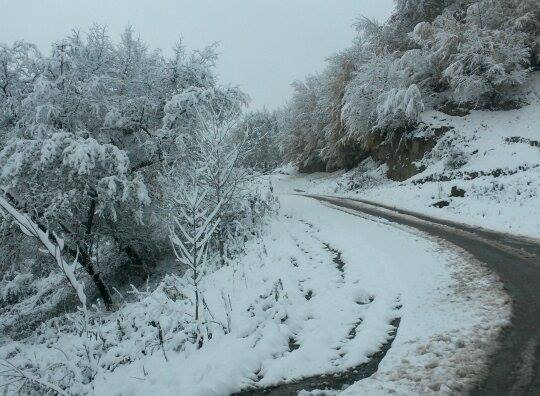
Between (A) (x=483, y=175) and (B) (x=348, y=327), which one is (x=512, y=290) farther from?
(A) (x=483, y=175)

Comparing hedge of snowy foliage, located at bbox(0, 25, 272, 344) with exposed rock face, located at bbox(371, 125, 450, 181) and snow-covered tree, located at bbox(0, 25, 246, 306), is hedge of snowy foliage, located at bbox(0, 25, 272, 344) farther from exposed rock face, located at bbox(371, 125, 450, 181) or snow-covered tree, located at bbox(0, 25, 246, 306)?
exposed rock face, located at bbox(371, 125, 450, 181)

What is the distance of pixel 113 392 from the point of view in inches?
204

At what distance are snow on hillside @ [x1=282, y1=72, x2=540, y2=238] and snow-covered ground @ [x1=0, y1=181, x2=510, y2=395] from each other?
5.31 metres

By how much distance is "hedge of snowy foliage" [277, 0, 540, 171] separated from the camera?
2291 cm

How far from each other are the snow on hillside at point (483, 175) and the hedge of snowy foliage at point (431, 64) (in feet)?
4.79

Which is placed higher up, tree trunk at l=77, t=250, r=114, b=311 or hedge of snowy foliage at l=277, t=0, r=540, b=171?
hedge of snowy foliage at l=277, t=0, r=540, b=171

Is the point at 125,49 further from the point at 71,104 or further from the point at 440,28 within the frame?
the point at 440,28

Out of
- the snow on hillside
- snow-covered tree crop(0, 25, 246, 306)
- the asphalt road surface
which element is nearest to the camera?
the asphalt road surface

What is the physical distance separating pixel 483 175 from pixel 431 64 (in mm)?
10377

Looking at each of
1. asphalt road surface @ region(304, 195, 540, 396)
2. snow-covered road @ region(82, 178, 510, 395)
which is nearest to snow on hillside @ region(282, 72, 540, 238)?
asphalt road surface @ region(304, 195, 540, 396)

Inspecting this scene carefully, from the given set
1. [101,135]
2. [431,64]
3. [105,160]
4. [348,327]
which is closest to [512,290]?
[348,327]

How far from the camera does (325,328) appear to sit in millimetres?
6117

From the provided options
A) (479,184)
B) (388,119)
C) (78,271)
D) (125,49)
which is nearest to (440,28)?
(388,119)

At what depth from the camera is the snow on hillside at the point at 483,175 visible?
13.8 meters
